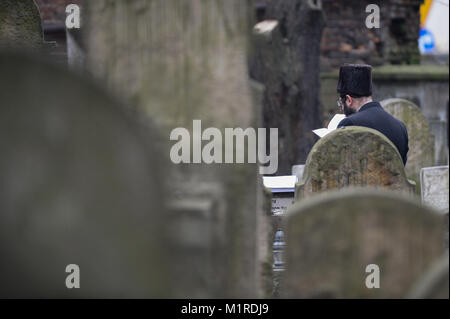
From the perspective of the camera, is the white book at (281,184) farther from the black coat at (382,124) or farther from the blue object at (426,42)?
the blue object at (426,42)

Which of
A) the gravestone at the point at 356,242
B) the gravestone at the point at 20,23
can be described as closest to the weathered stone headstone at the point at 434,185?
the gravestone at the point at 20,23

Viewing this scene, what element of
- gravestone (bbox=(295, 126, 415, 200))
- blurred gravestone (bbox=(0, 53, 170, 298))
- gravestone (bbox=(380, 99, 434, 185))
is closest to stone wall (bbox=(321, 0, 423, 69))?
gravestone (bbox=(380, 99, 434, 185))

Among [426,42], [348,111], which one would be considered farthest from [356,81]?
[426,42]

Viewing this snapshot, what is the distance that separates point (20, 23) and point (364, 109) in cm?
278

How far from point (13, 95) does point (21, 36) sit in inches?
165

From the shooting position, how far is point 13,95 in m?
3.28

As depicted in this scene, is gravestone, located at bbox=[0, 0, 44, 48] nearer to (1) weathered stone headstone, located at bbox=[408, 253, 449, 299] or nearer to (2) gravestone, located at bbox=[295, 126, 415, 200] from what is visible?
(2) gravestone, located at bbox=[295, 126, 415, 200]

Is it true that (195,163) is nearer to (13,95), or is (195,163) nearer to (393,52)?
(13,95)

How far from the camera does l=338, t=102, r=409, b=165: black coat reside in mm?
6789

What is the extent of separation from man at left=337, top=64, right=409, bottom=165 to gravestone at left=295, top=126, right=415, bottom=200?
2.99ft

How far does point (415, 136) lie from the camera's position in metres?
10.8

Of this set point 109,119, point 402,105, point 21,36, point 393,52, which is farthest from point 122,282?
point 393,52

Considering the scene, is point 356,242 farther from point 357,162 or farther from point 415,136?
point 415,136
